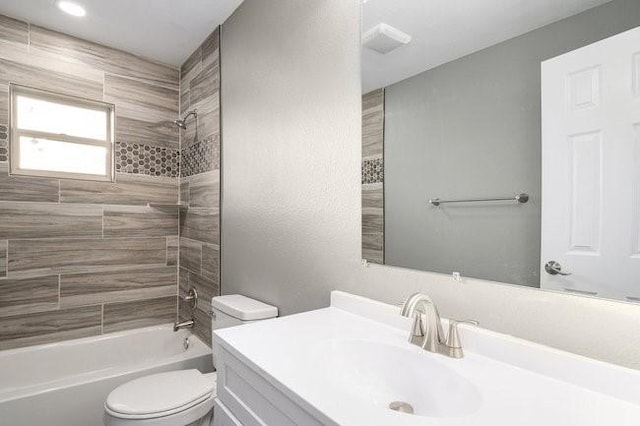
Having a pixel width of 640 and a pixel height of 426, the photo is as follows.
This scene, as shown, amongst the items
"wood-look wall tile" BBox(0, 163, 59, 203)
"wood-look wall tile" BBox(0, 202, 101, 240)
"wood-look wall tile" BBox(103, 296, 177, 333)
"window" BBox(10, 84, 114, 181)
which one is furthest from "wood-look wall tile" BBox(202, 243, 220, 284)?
"wood-look wall tile" BBox(0, 163, 59, 203)

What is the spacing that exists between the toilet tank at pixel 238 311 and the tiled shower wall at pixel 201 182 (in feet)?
1.36

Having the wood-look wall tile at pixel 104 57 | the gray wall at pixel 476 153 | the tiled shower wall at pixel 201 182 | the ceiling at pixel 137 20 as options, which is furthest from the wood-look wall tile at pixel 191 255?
the gray wall at pixel 476 153

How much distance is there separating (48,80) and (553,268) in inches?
120

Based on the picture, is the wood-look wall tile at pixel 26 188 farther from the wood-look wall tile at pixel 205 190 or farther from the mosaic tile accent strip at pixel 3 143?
the wood-look wall tile at pixel 205 190

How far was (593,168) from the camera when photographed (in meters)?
0.75

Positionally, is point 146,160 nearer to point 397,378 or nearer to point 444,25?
point 444,25

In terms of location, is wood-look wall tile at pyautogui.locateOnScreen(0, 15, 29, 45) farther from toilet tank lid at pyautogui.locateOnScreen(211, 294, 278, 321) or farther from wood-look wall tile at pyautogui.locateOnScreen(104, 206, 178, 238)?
toilet tank lid at pyautogui.locateOnScreen(211, 294, 278, 321)

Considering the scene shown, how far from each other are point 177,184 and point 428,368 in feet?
8.44

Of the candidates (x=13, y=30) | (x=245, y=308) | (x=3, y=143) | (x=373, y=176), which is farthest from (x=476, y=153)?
(x=13, y=30)

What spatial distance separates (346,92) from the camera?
1338 mm

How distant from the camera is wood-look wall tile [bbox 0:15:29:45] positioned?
7.04ft

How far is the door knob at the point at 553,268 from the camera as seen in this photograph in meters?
0.81

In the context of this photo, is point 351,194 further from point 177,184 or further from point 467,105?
point 177,184

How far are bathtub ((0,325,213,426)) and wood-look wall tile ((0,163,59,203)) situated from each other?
3.23ft
